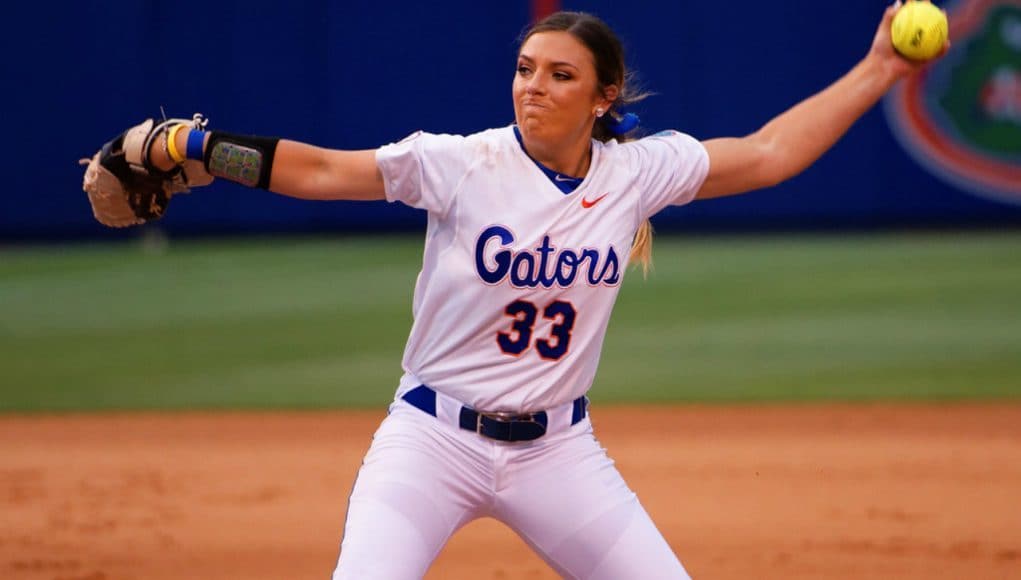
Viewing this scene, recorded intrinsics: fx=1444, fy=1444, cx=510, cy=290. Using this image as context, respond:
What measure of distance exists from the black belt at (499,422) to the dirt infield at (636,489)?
1.70 meters

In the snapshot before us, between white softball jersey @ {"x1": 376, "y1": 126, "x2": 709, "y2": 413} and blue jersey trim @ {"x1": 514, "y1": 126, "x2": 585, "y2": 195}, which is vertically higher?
blue jersey trim @ {"x1": 514, "y1": 126, "x2": 585, "y2": 195}

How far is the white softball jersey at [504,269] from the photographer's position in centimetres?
348

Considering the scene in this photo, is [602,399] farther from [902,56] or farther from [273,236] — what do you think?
[273,236]

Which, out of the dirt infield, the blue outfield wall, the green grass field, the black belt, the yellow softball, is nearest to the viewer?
the black belt

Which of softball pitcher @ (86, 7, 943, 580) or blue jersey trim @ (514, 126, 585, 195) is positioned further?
blue jersey trim @ (514, 126, 585, 195)

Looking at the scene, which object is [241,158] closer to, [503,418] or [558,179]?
[558,179]

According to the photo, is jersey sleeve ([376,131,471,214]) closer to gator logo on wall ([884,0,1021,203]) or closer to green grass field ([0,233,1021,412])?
green grass field ([0,233,1021,412])

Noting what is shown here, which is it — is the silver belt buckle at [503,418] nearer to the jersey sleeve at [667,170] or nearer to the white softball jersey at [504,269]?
the white softball jersey at [504,269]

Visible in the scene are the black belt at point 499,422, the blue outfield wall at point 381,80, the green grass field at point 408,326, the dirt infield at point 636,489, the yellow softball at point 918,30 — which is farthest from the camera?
the blue outfield wall at point 381,80

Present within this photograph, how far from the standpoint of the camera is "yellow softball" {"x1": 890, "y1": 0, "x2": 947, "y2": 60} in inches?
143

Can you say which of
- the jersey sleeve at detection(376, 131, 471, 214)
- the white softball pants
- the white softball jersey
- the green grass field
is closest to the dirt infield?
the green grass field

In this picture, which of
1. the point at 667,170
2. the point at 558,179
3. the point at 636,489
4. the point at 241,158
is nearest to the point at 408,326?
the point at 636,489

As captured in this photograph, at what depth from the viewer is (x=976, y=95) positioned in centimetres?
1565

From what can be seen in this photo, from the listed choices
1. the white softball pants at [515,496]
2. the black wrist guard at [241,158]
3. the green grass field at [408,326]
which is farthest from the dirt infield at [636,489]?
the black wrist guard at [241,158]
